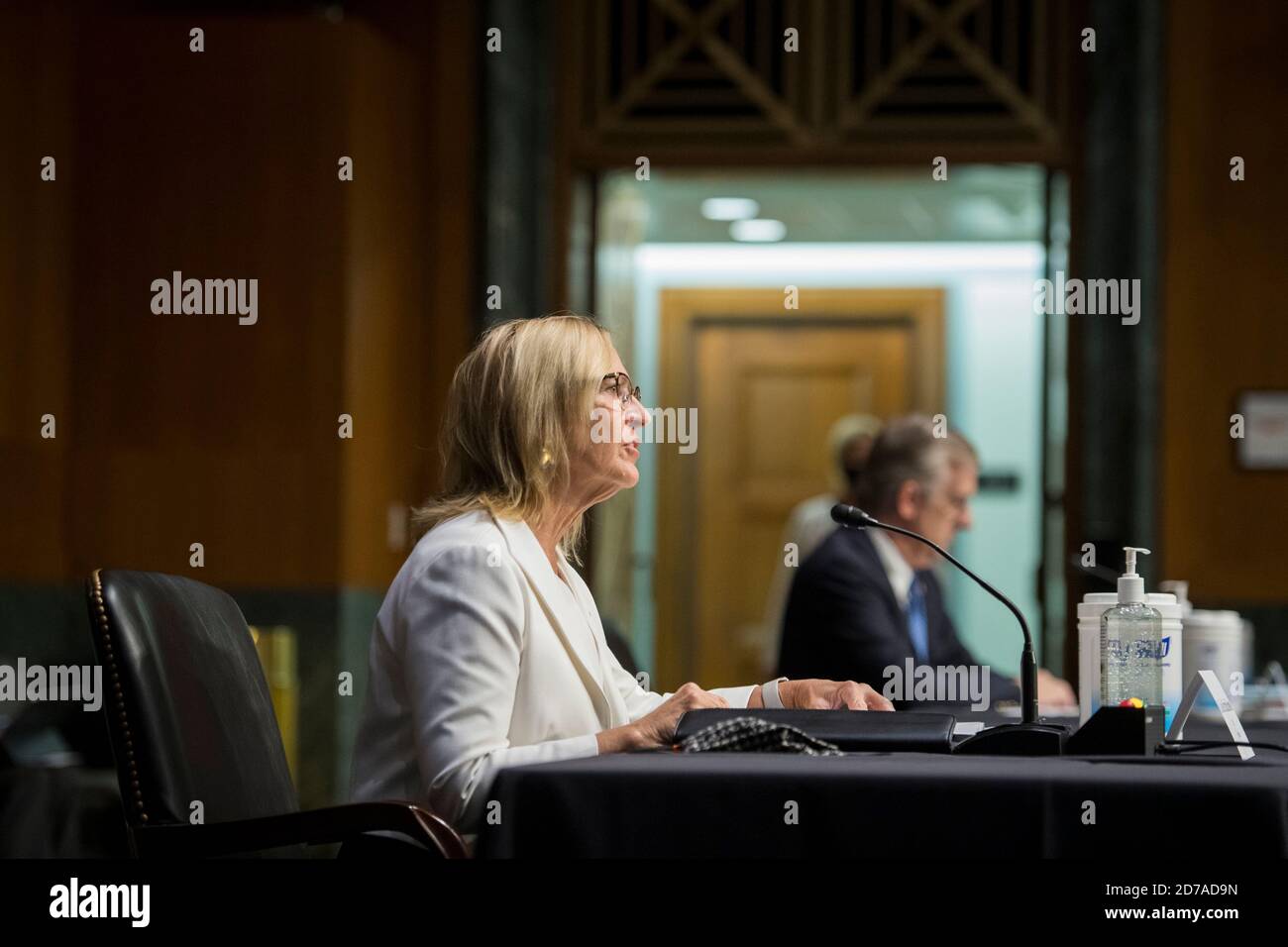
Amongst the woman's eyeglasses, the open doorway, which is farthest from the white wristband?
the open doorway

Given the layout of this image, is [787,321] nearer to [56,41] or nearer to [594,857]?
[56,41]

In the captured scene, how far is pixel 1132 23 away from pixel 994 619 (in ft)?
12.1

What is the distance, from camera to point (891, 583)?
3.68 meters

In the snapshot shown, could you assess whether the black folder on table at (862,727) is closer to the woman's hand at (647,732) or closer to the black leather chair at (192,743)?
the woman's hand at (647,732)

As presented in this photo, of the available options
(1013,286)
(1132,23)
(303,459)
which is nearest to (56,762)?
(303,459)

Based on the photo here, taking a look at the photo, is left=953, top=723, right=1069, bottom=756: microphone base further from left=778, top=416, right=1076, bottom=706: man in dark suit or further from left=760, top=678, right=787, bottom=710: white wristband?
left=778, top=416, right=1076, bottom=706: man in dark suit

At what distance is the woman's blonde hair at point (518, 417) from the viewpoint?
2.38 m

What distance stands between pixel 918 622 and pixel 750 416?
4900 mm

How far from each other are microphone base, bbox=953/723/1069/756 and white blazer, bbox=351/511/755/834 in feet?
1.56

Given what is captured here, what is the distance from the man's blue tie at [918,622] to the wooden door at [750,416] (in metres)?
4.73

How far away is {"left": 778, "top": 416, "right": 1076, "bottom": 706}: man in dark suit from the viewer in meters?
3.55

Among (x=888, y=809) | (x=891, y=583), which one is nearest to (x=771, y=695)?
(x=888, y=809)

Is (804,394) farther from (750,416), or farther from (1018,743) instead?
(1018,743)

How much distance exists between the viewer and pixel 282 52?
525 centimetres
